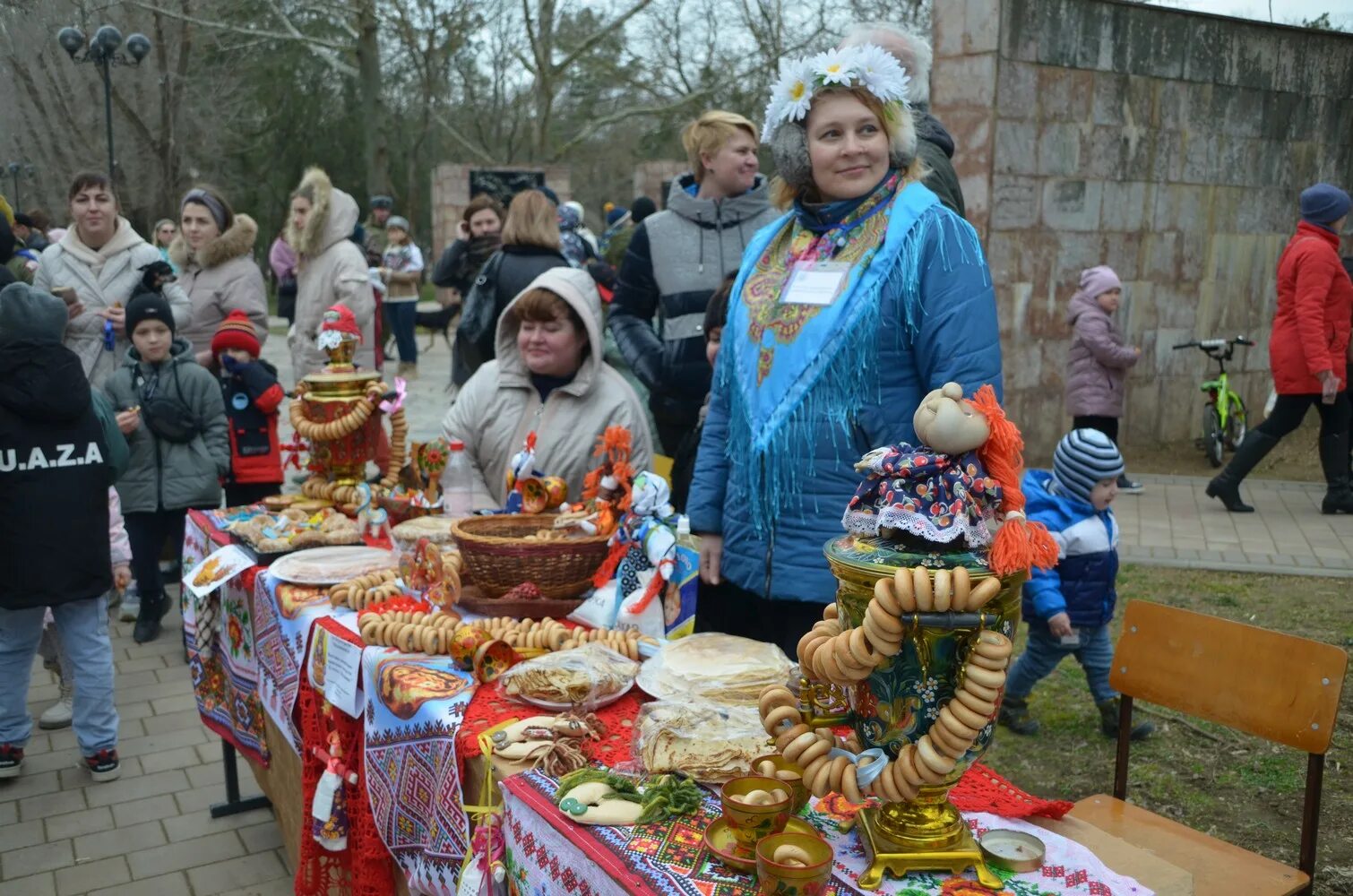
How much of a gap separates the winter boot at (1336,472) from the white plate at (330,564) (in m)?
6.24

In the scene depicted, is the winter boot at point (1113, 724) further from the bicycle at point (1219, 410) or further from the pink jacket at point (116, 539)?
the bicycle at point (1219, 410)

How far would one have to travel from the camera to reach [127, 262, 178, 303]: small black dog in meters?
5.62

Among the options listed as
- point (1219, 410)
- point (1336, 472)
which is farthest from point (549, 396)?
point (1219, 410)

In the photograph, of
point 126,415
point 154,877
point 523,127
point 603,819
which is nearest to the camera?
point 603,819

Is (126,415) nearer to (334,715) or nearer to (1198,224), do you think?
(334,715)

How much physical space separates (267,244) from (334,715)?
28119 millimetres

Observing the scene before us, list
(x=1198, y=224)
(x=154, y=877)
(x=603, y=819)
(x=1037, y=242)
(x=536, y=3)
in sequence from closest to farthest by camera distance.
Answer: (x=603, y=819) < (x=154, y=877) < (x=1037, y=242) < (x=1198, y=224) < (x=536, y=3)

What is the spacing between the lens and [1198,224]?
353 inches

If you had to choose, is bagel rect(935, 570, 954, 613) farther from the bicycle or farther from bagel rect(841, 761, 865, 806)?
the bicycle

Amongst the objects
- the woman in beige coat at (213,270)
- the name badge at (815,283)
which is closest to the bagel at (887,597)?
the name badge at (815,283)

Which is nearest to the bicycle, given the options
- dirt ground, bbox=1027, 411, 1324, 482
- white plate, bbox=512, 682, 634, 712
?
dirt ground, bbox=1027, 411, 1324, 482

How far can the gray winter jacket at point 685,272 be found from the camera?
3.97 meters

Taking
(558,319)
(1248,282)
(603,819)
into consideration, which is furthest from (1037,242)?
(603,819)

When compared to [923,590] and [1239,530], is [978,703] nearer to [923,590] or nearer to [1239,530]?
[923,590]
